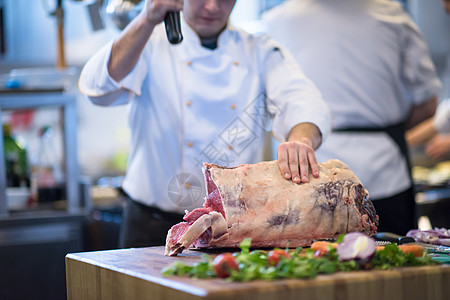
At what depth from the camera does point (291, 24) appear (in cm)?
283

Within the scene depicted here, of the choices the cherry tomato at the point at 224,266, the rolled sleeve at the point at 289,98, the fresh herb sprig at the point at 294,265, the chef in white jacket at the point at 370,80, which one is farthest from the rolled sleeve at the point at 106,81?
the chef in white jacket at the point at 370,80

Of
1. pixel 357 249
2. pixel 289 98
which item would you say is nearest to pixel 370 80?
pixel 289 98

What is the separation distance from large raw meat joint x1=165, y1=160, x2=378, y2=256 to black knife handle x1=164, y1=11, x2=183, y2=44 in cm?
36

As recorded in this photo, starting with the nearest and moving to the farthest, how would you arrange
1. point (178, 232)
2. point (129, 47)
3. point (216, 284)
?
point (216, 284)
point (178, 232)
point (129, 47)

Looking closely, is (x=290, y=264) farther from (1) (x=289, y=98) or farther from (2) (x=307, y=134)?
(1) (x=289, y=98)

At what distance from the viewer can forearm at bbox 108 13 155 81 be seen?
1712 mm

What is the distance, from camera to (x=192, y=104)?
1973mm

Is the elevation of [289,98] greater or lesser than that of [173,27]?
lesser

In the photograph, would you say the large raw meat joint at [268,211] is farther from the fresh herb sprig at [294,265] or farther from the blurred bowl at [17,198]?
the blurred bowl at [17,198]

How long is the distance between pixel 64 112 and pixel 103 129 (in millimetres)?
2570

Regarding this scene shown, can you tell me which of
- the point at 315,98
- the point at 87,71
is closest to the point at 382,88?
the point at 315,98

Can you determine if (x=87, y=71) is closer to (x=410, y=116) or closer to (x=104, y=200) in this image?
(x=410, y=116)

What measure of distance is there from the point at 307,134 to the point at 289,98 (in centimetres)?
20

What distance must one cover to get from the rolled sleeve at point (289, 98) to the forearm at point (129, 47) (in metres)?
0.48
